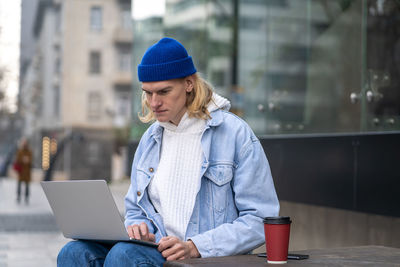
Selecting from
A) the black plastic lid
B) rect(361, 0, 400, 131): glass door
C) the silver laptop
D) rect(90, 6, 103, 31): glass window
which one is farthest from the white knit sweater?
rect(90, 6, 103, 31): glass window

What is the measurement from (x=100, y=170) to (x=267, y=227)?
50879mm

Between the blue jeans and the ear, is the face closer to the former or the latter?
the ear

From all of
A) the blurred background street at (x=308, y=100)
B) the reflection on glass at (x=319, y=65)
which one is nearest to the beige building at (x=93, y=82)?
the blurred background street at (x=308, y=100)

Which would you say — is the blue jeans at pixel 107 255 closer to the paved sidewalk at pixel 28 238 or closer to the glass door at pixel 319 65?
the glass door at pixel 319 65

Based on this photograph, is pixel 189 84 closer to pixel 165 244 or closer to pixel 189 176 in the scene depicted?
pixel 189 176

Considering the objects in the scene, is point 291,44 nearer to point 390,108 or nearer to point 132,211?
point 390,108

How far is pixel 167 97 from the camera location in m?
3.02

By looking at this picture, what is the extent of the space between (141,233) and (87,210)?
0.95 feet

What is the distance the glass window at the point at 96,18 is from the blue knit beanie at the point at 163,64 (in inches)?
1941

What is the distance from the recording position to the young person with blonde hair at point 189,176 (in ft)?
9.39

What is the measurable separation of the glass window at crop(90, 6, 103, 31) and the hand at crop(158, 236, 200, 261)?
49666 mm

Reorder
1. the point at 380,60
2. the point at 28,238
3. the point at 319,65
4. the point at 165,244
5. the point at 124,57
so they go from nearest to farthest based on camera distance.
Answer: the point at 165,244, the point at 380,60, the point at 319,65, the point at 28,238, the point at 124,57

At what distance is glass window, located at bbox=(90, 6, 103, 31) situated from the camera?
168 feet

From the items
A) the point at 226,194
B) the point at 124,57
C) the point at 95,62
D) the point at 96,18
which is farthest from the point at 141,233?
the point at 96,18
